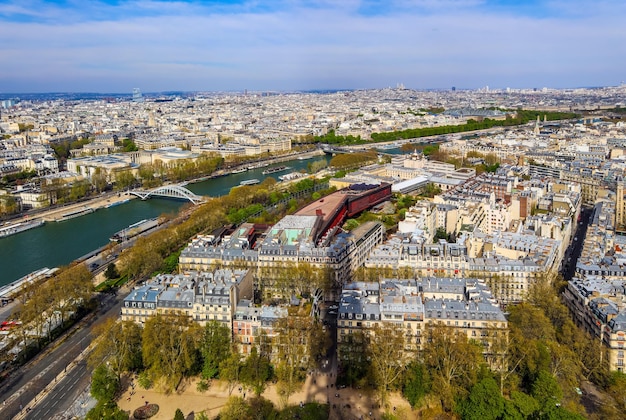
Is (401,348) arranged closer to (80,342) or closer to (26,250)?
(80,342)

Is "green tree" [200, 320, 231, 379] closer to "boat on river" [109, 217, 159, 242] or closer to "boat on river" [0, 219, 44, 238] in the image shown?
"boat on river" [109, 217, 159, 242]

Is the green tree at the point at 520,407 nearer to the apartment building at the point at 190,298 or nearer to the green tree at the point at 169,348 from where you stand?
the apartment building at the point at 190,298

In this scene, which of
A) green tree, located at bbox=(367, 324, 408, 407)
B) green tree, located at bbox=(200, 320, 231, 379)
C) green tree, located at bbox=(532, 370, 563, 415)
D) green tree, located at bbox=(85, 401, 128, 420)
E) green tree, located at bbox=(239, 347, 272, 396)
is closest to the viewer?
green tree, located at bbox=(85, 401, 128, 420)

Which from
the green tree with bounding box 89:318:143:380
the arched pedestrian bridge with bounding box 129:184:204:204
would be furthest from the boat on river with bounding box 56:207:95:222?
the green tree with bounding box 89:318:143:380

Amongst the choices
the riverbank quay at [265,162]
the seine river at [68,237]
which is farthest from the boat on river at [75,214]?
the riverbank quay at [265,162]

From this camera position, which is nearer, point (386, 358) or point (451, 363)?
point (451, 363)

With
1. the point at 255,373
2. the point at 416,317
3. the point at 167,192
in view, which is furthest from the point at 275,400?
the point at 167,192

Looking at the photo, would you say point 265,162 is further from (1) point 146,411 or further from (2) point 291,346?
(1) point 146,411

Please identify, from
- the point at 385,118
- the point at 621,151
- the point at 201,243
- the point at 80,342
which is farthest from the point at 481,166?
the point at 385,118
